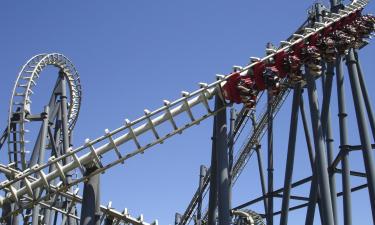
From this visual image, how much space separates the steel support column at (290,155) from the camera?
37.7 feet

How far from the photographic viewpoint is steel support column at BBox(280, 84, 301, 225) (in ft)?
37.7

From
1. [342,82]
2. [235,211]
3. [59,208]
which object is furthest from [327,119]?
[59,208]

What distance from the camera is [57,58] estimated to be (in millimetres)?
17047

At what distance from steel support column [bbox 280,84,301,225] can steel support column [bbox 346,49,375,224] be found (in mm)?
1140

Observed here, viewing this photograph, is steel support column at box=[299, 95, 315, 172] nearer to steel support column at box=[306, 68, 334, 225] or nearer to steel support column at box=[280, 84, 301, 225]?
steel support column at box=[280, 84, 301, 225]

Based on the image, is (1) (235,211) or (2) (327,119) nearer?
(2) (327,119)

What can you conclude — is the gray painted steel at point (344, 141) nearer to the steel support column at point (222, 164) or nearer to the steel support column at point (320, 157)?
the steel support column at point (320, 157)

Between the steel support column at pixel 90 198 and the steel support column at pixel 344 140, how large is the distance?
4636mm

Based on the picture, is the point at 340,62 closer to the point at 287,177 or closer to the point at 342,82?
the point at 342,82

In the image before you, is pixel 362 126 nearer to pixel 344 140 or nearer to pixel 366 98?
pixel 344 140

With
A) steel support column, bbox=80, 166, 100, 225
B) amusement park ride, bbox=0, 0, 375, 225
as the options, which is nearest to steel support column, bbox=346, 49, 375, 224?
amusement park ride, bbox=0, 0, 375, 225

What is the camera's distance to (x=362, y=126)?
11211mm

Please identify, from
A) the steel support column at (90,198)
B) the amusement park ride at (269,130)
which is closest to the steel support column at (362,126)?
the amusement park ride at (269,130)

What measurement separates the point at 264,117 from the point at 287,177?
5.74 m
